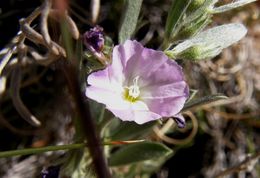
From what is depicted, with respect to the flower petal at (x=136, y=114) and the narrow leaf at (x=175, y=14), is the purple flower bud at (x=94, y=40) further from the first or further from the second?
the narrow leaf at (x=175, y=14)

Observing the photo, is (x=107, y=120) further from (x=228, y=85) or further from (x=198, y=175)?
(x=228, y=85)

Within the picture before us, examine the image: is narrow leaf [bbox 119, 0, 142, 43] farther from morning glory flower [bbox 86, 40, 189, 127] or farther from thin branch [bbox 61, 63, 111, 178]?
thin branch [bbox 61, 63, 111, 178]

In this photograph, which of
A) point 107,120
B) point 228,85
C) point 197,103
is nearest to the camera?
point 197,103

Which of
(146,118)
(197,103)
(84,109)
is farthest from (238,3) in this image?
(84,109)

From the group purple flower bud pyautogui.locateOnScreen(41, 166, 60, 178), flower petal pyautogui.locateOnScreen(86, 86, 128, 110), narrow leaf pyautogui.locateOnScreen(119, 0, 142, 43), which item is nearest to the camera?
flower petal pyautogui.locateOnScreen(86, 86, 128, 110)

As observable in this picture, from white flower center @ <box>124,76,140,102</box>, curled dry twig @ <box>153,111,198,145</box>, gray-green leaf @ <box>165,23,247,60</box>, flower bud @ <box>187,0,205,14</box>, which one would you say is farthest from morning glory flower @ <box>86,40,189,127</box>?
curled dry twig @ <box>153,111,198,145</box>

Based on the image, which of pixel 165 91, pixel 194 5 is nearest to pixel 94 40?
pixel 165 91
